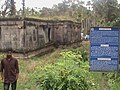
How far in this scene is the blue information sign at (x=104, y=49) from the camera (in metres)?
8.46

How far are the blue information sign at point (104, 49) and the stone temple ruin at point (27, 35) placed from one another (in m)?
11.4

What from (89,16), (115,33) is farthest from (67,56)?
(89,16)

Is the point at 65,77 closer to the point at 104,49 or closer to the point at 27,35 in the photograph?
the point at 104,49

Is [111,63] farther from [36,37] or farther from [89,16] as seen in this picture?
[89,16]

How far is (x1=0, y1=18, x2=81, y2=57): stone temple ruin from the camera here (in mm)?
19652

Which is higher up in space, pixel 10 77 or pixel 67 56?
pixel 67 56

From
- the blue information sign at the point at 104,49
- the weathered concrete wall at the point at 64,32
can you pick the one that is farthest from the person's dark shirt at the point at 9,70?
the weathered concrete wall at the point at 64,32

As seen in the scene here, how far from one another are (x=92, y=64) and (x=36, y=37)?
1350 cm

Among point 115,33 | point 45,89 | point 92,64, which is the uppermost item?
point 115,33

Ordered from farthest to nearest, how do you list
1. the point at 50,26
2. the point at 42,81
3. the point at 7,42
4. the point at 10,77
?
the point at 50,26 → the point at 7,42 → the point at 10,77 → the point at 42,81

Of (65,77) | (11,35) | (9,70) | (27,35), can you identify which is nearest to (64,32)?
(27,35)

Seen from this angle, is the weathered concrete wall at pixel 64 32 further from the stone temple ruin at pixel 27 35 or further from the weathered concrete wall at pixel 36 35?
the weathered concrete wall at pixel 36 35

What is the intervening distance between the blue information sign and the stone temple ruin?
37.4ft

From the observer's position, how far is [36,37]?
2172cm
